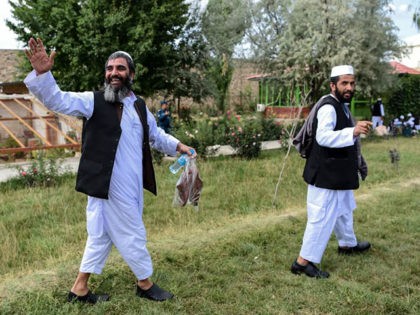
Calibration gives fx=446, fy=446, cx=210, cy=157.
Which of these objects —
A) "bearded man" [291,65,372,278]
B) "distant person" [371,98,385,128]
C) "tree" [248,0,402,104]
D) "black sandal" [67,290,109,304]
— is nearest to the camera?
"black sandal" [67,290,109,304]

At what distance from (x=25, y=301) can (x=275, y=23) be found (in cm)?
1599

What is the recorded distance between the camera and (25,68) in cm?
1630

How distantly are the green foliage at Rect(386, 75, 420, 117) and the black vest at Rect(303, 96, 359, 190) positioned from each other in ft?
61.7

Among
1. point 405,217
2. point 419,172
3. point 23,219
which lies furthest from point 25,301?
point 419,172

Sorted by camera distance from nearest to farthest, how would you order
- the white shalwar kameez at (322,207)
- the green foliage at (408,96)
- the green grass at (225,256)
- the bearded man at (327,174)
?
the green grass at (225,256), the white shalwar kameez at (322,207), the bearded man at (327,174), the green foliage at (408,96)

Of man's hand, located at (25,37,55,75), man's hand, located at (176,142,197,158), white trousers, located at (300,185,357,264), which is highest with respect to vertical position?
man's hand, located at (25,37,55,75)

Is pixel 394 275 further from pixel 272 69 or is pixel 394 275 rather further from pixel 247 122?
pixel 272 69

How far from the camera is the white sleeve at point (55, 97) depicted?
9.19ft

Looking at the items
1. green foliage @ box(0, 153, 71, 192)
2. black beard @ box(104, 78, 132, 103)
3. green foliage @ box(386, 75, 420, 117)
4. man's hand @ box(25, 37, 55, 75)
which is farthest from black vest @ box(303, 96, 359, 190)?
green foliage @ box(386, 75, 420, 117)

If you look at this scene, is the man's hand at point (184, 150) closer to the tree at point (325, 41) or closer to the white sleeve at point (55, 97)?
the white sleeve at point (55, 97)

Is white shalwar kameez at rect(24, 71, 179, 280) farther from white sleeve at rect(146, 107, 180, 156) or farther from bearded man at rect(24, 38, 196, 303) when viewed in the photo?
white sleeve at rect(146, 107, 180, 156)

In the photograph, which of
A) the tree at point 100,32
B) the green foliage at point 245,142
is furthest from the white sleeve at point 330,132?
the tree at point 100,32

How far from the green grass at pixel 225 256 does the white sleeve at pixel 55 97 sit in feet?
4.88

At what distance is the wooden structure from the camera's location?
11.8 metres
